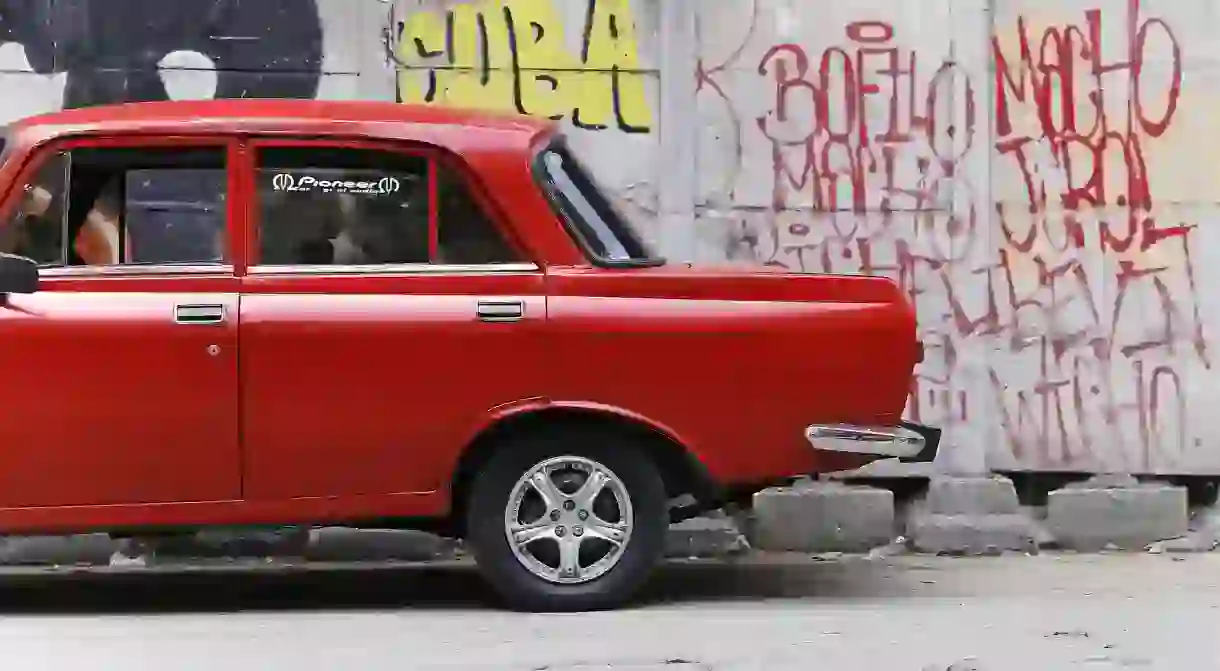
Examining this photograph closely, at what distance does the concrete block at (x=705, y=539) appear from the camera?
309 inches

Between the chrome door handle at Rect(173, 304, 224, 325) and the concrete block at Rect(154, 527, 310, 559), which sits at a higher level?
the chrome door handle at Rect(173, 304, 224, 325)

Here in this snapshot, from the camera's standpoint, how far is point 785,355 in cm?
593

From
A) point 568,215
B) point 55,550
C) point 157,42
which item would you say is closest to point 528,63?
point 157,42

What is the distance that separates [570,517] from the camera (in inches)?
236

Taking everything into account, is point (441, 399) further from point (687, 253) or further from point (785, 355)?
point (687, 253)

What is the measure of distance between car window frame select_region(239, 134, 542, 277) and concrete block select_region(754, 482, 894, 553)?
257 cm

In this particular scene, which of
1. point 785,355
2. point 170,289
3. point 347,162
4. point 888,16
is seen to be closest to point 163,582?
point 170,289

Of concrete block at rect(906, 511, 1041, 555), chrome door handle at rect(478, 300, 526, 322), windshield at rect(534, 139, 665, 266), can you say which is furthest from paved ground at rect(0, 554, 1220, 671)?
windshield at rect(534, 139, 665, 266)

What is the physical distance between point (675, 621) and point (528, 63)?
3782mm

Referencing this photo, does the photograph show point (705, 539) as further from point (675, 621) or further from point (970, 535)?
point (675, 621)

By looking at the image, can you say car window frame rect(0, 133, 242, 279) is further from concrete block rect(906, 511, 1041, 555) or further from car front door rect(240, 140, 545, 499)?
concrete block rect(906, 511, 1041, 555)

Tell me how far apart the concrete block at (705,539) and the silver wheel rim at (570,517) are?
70.7 inches

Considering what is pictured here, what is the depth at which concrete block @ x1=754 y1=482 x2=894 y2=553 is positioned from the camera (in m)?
7.98

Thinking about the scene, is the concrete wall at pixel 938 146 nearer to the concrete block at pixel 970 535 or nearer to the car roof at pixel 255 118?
the concrete block at pixel 970 535
